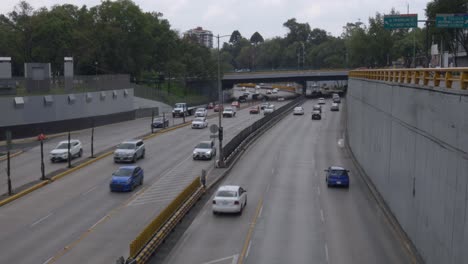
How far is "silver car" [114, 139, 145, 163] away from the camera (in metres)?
43.0

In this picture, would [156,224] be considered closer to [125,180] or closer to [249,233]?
Answer: [249,233]

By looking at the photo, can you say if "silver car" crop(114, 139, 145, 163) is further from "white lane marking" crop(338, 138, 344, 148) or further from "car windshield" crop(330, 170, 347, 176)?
"white lane marking" crop(338, 138, 344, 148)

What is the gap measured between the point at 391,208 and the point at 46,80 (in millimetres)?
45358

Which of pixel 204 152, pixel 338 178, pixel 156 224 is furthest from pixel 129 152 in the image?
pixel 156 224

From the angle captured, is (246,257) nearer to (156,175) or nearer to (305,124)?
(156,175)

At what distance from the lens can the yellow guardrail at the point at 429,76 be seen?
16.3 m

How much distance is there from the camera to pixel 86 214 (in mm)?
27625

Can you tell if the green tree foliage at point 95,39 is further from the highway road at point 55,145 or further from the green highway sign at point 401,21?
the green highway sign at point 401,21

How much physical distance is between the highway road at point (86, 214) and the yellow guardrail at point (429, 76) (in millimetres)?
12196

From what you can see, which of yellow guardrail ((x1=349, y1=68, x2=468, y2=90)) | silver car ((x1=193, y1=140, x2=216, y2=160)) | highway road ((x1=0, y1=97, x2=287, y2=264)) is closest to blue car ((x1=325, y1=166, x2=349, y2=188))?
yellow guardrail ((x1=349, y1=68, x2=468, y2=90))

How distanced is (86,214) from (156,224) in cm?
707

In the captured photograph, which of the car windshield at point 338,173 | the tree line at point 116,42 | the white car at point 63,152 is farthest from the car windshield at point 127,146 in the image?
the tree line at point 116,42

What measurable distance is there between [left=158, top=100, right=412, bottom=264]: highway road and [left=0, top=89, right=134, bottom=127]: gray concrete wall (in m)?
24.2

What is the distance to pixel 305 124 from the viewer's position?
79.3 meters
